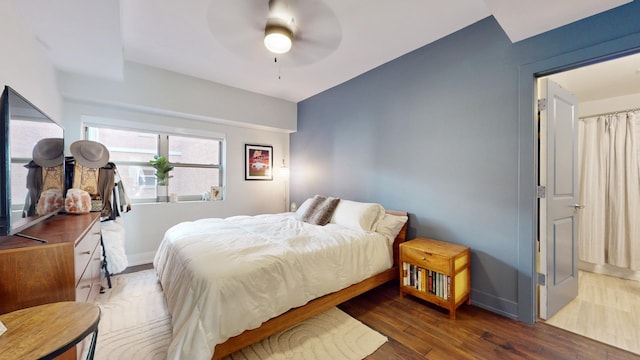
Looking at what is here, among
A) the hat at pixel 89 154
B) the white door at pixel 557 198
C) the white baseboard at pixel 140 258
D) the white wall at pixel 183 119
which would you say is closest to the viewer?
the white door at pixel 557 198

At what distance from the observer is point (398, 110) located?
3033 mm

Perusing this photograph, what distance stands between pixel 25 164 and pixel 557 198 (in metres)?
4.07

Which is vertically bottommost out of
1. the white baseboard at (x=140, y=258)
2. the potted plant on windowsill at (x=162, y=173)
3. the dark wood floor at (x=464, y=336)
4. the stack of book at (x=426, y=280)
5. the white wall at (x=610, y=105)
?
the dark wood floor at (x=464, y=336)

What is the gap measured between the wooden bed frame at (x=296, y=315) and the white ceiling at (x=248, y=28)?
7.99 feet

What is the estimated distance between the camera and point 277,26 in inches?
80.4

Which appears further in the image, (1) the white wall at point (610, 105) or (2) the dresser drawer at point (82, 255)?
(1) the white wall at point (610, 105)

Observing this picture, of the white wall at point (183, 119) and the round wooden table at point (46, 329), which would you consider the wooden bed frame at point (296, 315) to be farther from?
the white wall at point (183, 119)

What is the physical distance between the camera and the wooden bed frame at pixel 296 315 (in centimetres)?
156

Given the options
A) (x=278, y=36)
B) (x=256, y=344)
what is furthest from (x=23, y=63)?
(x=256, y=344)

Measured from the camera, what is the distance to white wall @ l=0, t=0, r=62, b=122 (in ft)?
5.01

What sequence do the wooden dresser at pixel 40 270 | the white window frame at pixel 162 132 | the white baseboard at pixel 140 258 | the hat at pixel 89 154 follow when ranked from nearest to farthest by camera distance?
the wooden dresser at pixel 40 270 → the hat at pixel 89 154 → the white window frame at pixel 162 132 → the white baseboard at pixel 140 258

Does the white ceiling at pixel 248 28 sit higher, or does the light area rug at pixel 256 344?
the white ceiling at pixel 248 28

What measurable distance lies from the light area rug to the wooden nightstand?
2.29 ft

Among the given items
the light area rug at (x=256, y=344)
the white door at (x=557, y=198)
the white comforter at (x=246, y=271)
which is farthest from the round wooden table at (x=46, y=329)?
the white door at (x=557, y=198)
